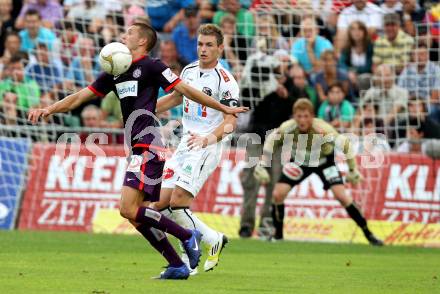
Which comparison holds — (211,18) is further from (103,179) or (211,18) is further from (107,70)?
(107,70)

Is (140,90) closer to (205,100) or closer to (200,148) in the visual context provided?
(205,100)

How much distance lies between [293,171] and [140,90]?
6939 mm

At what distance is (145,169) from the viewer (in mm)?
10203

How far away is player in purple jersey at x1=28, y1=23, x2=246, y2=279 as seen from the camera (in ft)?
33.4

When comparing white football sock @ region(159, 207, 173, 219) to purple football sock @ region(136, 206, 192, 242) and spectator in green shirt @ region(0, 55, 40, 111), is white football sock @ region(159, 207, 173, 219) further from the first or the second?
spectator in green shirt @ region(0, 55, 40, 111)

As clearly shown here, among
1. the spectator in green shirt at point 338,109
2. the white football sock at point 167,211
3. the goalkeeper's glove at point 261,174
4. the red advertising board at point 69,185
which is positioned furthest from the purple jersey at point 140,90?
the spectator in green shirt at point 338,109

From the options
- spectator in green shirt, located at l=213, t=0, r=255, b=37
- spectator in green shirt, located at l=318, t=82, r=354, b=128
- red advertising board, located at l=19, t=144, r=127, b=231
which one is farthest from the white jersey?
spectator in green shirt, located at l=213, t=0, r=255, b=37

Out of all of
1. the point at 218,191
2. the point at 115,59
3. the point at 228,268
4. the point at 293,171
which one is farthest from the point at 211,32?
the point at 218,191

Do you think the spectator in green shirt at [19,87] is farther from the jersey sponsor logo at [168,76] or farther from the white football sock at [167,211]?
the jersey sponsor logo at [168,76]

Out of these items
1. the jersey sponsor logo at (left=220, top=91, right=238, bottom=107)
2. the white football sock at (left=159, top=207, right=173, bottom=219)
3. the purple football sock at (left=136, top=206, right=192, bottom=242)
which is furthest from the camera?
the white football sock at (left=159, top=207, right=173, bottom=219)

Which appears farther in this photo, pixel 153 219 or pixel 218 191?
pixel 218 191

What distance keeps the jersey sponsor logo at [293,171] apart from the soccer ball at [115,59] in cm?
711

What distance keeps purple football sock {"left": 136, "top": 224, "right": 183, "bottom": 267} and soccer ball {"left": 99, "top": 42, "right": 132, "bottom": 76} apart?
1.55m

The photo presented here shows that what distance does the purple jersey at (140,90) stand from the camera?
10320mm
